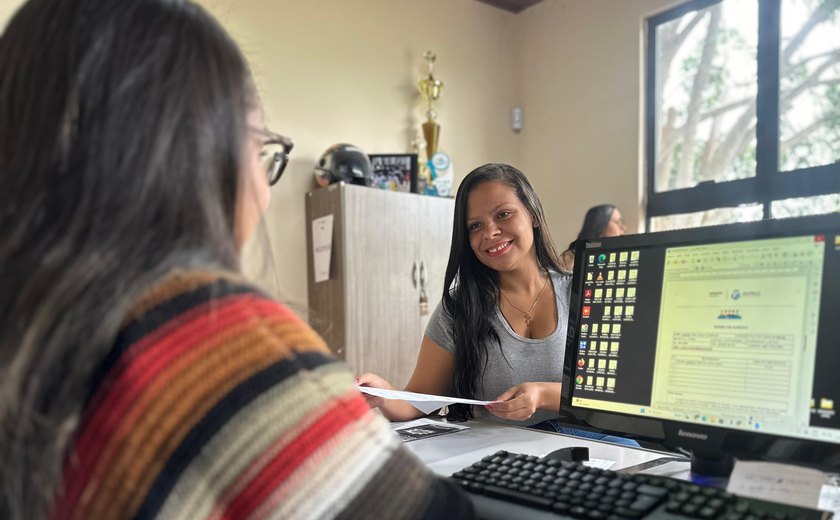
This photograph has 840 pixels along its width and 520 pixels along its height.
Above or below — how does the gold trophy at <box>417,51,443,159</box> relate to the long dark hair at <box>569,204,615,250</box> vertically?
above

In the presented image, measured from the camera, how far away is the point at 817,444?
740 millimetres

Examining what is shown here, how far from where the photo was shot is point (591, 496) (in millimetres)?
732

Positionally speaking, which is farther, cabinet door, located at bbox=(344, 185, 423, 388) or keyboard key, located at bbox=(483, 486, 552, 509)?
cabinet door, located at bbox=(344, 185, 423, 388)

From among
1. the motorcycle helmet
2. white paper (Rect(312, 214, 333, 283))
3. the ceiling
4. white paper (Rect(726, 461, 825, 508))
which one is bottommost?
white paper (Rect(726, 461, 825, 508))

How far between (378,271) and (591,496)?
2205mm

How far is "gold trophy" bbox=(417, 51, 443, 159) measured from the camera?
3434 millimetres

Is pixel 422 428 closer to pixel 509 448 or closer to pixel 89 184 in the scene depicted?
pixel 509 448

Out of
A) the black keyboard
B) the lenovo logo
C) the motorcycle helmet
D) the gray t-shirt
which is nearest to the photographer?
the black keyboard

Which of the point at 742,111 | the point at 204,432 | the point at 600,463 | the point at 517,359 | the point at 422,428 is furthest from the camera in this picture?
the point at 742,111

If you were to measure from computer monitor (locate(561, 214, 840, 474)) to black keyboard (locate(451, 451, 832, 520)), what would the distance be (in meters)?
0.12

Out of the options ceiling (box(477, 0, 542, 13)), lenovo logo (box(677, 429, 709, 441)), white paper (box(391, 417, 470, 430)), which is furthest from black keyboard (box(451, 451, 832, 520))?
ceiling (box(477, 0, 542, 13))

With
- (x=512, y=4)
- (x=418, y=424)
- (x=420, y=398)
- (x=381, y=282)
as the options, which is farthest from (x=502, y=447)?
(x=512, y=4)

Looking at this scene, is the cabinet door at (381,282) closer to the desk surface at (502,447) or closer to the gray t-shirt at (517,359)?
the gray t-shirt at (517,359)

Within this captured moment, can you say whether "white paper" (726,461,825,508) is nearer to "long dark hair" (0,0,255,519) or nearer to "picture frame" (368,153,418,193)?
"long dark hair" (0,0,255,519)
